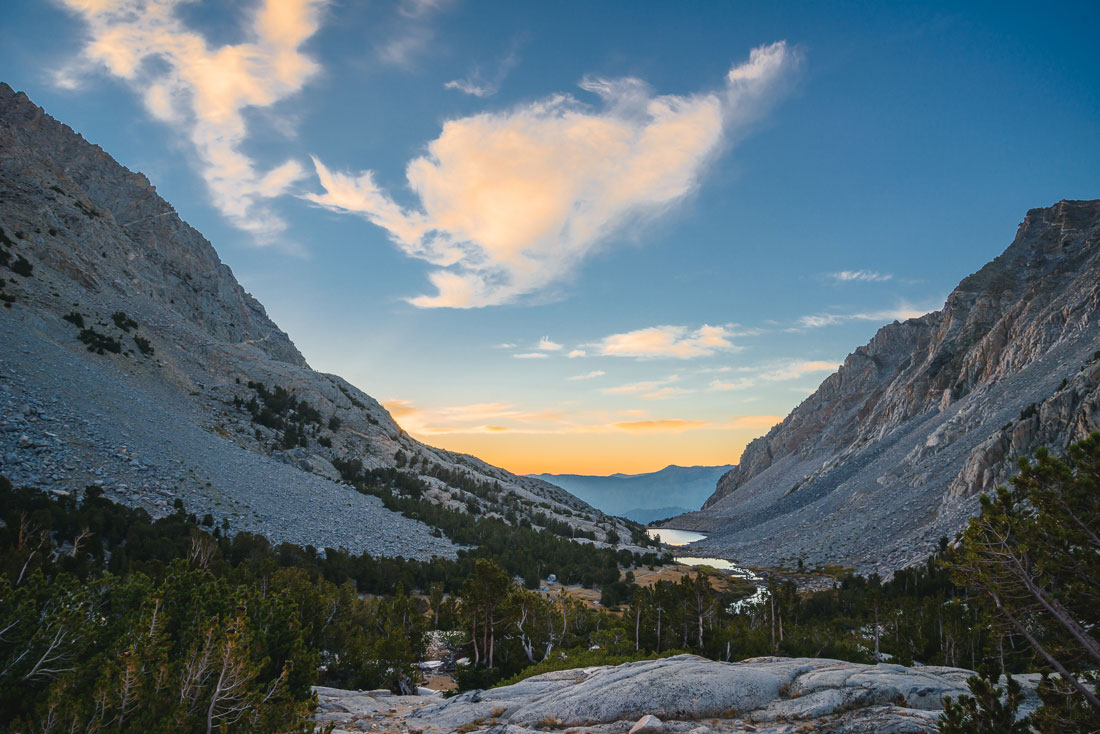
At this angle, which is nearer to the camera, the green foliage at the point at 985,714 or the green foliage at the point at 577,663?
the green foliage at the point at 985,714

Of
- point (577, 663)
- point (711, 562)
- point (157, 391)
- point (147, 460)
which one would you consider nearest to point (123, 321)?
point (157, 391)

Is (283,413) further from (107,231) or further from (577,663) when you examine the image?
(577,663)

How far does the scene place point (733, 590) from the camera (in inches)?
1912

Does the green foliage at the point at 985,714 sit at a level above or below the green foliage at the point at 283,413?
below

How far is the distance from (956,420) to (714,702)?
77.2 m

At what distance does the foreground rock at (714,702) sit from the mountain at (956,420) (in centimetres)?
4030

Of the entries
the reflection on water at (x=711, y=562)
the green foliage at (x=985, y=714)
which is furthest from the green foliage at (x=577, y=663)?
the reflection on water at (x=711, y=562)

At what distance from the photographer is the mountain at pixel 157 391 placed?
36.5m

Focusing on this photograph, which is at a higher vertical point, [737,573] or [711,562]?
[737,573]

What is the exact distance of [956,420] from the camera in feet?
223

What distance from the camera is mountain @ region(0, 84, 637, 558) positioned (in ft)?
120

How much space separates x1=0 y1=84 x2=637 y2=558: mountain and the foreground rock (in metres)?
30.7

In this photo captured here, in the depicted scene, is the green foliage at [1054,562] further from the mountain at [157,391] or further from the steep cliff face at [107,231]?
the steep cliff face at [107,231]

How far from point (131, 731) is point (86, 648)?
337 cm
